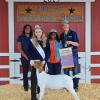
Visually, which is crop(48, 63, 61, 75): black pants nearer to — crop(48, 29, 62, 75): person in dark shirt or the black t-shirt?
crop(48, 29, 62, 75): person in dark shirt

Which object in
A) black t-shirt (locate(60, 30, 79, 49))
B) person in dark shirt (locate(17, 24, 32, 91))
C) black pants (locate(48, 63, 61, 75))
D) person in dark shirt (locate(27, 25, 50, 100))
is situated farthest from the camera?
person in dark shirt (locate(17, 24, 32, 91))

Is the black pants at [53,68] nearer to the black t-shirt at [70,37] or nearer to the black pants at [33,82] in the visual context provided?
the black t-shirt at [70,37]

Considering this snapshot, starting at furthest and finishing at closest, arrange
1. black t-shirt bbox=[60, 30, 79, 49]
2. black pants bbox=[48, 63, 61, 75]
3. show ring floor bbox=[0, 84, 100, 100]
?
black t-shirt bbox=[60, 30, 79, 49], black pants bbox=[48, 63, 61, 75], show ring floor bbox=[0, 84, 100, 100]

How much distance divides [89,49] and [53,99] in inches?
87.8

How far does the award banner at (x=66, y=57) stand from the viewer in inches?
433

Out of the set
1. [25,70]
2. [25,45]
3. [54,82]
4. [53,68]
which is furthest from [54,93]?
[25,45]

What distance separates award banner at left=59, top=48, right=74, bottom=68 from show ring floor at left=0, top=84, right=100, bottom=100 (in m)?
0.73

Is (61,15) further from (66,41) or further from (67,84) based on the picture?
→ (67,84)

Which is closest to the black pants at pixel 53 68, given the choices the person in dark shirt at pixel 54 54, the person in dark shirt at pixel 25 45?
the person in dark shirt at pixel 54 54

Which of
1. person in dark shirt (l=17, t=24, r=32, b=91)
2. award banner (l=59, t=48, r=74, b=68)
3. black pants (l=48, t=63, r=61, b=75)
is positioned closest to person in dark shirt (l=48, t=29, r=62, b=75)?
black pants (l=48, t=63, r=61, b=75)

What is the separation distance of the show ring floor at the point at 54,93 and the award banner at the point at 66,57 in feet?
2.40

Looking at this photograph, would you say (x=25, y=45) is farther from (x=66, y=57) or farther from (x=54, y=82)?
(x=54, y=82)

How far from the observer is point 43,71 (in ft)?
33.2

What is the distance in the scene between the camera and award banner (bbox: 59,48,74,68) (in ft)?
36.1
